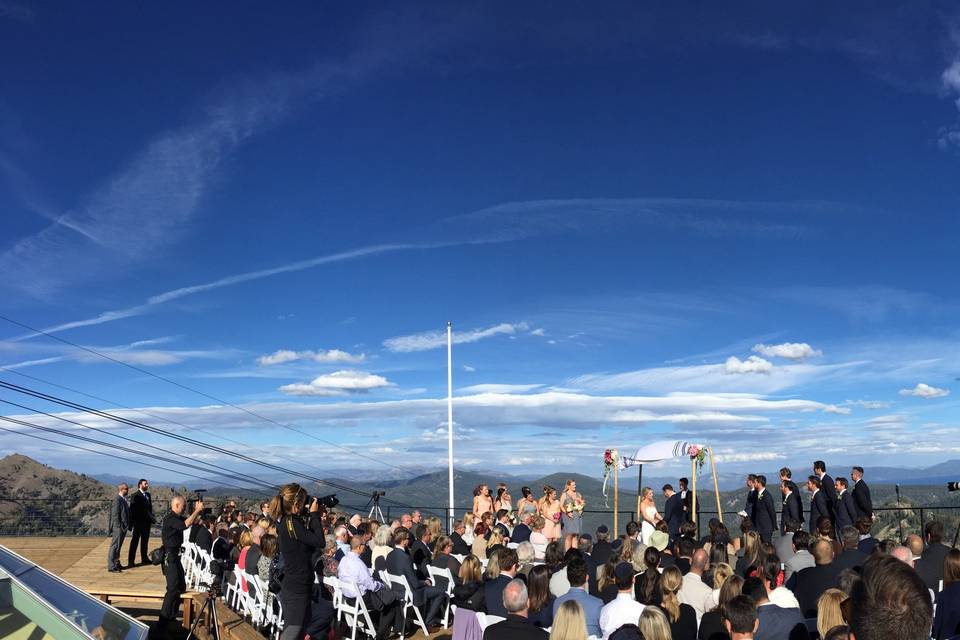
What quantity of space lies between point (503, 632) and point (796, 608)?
246cm

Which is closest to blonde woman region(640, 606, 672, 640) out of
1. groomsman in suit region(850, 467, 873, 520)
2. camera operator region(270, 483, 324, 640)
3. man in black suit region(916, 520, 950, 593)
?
camera operator region(270, 483, 324, 640)

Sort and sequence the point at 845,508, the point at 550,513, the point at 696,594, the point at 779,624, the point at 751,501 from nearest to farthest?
1. the point at 779,624
2. the point at 696,594
3. the point at 845,508
4. the point at 550,513
5. the point at 751,501

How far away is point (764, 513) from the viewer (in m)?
13.7

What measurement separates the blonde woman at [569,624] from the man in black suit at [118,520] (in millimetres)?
12147

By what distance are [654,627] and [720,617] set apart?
4.10ft

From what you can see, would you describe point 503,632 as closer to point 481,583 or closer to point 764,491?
point 481,583

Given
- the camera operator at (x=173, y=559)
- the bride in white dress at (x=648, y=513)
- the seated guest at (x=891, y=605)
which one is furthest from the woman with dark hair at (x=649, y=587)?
the bride in white dress at (x=648, y=513)

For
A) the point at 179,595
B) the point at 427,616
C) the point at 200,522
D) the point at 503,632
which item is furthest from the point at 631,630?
the point at 200,522

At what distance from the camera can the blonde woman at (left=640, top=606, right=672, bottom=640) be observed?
4.56 m

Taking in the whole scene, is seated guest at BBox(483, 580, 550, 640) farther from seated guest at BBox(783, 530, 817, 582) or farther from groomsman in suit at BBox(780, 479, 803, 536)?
groomsman in suit at BBox(780, 479, 803, 536)

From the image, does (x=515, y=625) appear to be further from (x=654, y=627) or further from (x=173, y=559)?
(x=173, y=559)

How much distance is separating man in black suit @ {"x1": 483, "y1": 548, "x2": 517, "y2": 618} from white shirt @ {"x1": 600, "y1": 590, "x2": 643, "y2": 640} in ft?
5.04

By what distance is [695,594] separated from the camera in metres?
6.71

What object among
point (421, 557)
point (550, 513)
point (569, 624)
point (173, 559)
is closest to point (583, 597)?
point (569, 624)
